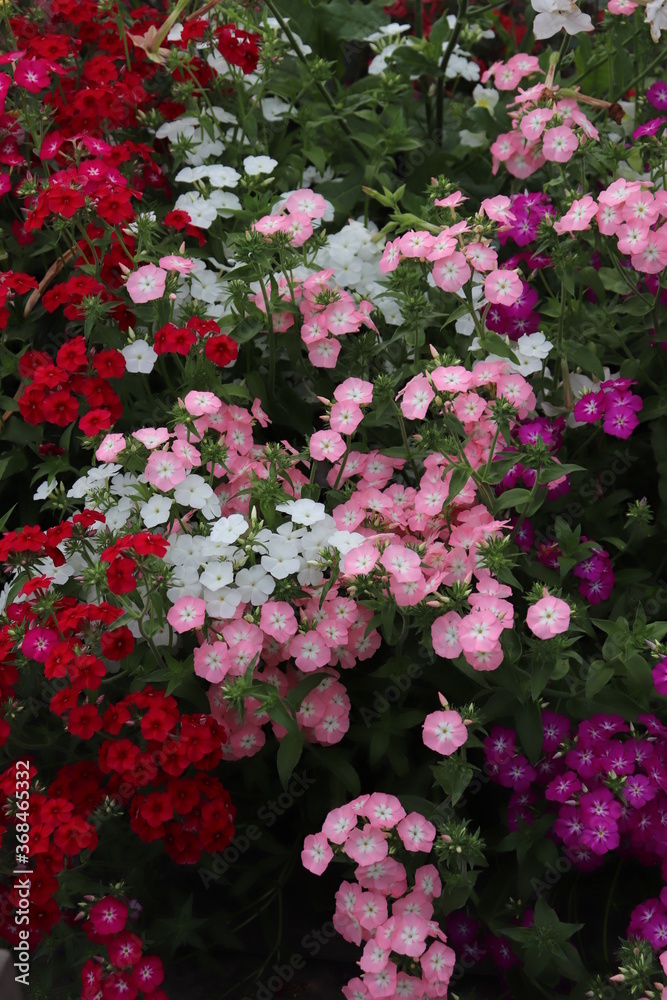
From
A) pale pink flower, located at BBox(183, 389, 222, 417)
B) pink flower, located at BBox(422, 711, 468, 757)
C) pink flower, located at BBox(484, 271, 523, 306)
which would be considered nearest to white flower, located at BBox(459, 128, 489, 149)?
pink flower, located at BBox(484, 271, 523, 306)

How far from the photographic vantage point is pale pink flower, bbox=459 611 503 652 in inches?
68.0

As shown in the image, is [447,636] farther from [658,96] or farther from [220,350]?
[658,96]

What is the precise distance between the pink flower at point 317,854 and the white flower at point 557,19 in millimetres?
1869

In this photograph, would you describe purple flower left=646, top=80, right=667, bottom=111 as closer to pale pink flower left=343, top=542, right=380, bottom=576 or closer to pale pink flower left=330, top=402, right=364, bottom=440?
pale pink flower left=330, top=402, right=364, bottom=440

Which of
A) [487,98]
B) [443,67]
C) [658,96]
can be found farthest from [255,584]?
[487,98]

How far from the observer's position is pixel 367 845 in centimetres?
179

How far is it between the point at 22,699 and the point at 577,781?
118 cm

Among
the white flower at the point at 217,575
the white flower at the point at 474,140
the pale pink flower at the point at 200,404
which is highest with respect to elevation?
the white flower at the point at 474,140

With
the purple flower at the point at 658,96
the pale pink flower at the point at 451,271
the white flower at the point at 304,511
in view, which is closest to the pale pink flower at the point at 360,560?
the white flower at the point at 304,511

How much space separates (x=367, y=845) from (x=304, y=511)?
25.6 inches

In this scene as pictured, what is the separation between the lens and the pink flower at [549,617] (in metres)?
1.78

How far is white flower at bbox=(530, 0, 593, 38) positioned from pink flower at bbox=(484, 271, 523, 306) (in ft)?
2.06

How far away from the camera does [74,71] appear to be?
9.36ft

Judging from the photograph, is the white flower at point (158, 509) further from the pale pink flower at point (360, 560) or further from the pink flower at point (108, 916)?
the pink flower at point (108, 916)
